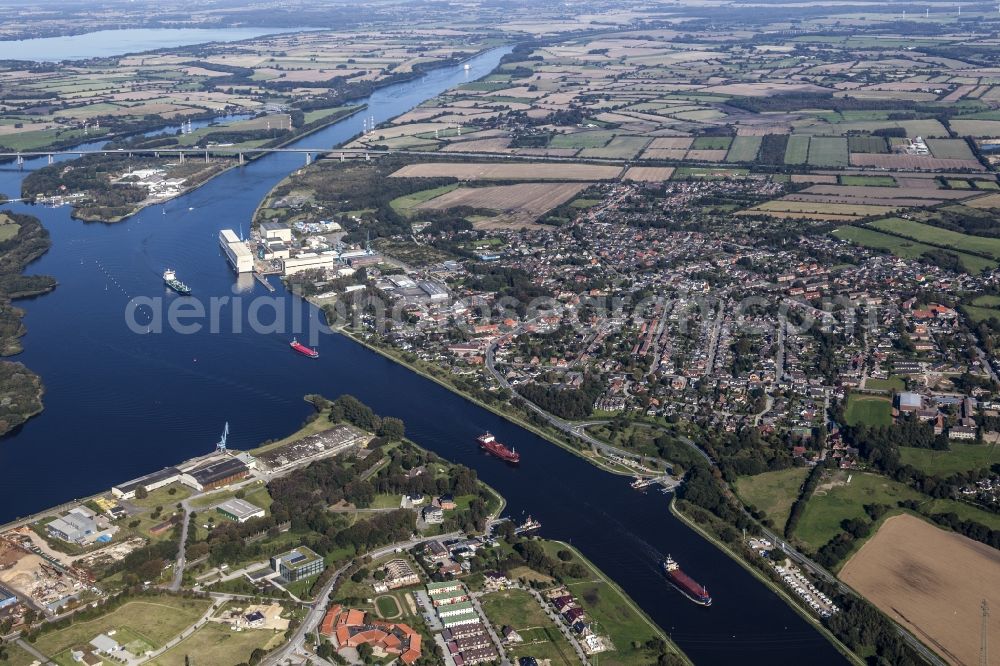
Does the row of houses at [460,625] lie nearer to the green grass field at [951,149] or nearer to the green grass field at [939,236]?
the green grass field at [939,236]

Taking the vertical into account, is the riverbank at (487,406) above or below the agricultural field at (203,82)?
above

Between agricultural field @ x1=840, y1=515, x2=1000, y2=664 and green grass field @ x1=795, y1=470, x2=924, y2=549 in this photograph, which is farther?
green grass field @ x1=795, y1=470, x2=924, y2=549

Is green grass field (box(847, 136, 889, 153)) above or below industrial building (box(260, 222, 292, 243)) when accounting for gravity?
above

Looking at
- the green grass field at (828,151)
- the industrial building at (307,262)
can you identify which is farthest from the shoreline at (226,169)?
the green grass field at (828,151)

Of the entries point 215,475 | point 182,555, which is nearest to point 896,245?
point 215,475

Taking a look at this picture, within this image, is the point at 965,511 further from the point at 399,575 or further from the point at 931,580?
the point at 399,575

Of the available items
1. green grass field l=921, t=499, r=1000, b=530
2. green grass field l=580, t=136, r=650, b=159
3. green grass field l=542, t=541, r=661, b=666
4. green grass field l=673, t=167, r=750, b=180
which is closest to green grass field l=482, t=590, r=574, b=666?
green grass field l=542, t=541, r=661, b=666

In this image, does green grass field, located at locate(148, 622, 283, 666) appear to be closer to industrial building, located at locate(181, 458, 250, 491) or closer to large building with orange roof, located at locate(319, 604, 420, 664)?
large building with orange roof, located at locate(319, 604, 420, 664)
